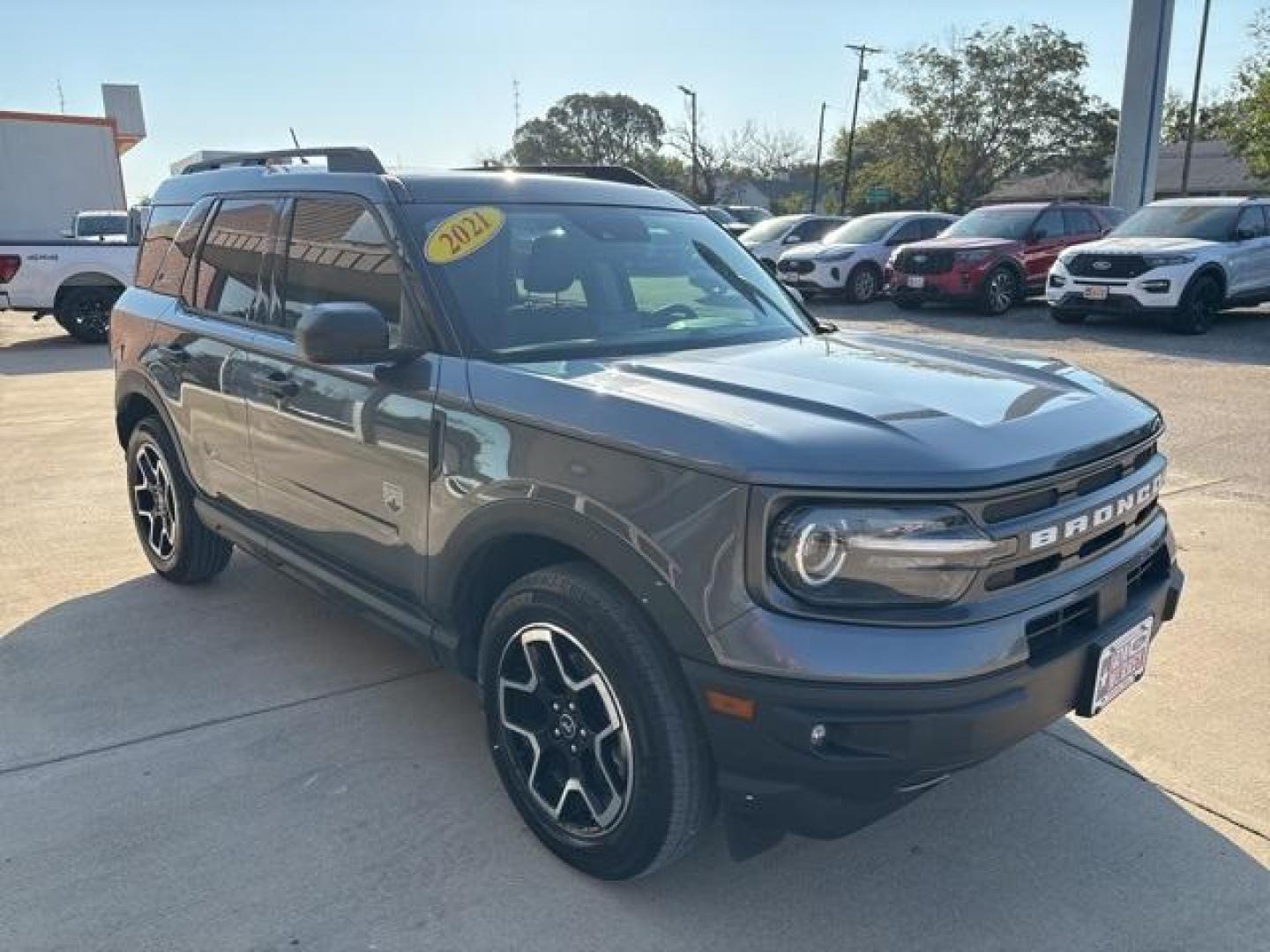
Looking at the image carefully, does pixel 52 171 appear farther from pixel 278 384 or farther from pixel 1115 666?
pixel 1115 666

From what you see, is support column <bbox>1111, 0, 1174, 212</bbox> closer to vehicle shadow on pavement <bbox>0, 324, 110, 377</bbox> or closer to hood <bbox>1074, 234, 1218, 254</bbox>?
hood <bbox>1074, 234, 1218, 254</bbox>

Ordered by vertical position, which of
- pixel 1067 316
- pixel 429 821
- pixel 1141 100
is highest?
pixel 1141 100

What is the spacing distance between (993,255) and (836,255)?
290cm

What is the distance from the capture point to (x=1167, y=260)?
12961 mm

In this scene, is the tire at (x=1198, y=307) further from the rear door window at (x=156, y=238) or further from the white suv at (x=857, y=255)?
the rear door window at (x=156, y=238)

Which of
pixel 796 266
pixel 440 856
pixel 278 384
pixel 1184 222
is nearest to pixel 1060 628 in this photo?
pixel 440 856

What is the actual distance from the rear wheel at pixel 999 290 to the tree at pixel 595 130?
64.8 m

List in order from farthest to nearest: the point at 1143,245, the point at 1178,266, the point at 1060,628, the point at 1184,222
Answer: the point at 1184,222 < the point at 1143,245 < the point at 1178,266 < the point at 1060,628

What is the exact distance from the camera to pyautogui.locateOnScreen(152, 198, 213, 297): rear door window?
4379 mm

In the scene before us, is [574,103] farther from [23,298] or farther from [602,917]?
[602,917]

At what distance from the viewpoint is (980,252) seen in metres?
15.7

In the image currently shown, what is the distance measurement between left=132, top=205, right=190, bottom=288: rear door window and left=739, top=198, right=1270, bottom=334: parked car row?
7.30 m

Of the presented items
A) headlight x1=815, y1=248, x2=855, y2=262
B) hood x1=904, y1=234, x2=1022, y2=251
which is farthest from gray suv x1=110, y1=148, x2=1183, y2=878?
headlight x1=815, y1=248, x2=855, y2=262

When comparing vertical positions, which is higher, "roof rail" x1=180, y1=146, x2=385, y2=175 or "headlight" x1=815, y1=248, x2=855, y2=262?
"roof rail" x1=180, y1=146, x2=385, y2=175
